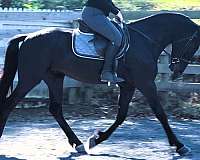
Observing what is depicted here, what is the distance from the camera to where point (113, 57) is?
823cm

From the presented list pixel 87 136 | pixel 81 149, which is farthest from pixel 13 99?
pixel 87 136

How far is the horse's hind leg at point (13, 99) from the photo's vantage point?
8219 millimetres

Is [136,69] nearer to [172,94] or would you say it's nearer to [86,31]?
[86,31]

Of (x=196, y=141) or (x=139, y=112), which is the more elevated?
(x=196, y=141)

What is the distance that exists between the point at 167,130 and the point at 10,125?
3642mm

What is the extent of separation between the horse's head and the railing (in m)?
3.67

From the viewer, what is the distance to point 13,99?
823 centimetres

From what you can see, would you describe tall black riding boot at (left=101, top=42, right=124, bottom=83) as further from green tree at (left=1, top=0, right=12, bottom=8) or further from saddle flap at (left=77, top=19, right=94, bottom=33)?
green tree at (left=1, top=0, right=12, bottom=8)

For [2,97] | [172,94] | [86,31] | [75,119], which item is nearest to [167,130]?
[86,31]

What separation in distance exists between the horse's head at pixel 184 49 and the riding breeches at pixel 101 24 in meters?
1.02

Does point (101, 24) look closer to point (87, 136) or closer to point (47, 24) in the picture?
point (87, 136)

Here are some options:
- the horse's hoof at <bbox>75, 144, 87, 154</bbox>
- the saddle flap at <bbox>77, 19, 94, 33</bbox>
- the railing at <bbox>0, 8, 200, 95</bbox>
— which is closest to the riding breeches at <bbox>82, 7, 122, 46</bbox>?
the saddle flap at <bbox>77, 19, 94, 33</bbox>

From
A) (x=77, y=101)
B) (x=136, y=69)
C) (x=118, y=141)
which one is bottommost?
(x=77, y=101)

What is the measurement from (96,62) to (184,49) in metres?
1.42
